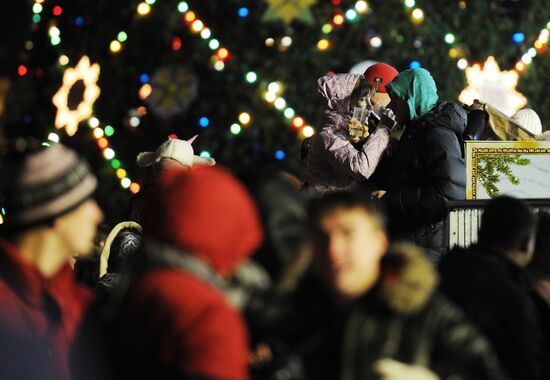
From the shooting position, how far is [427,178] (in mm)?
7965

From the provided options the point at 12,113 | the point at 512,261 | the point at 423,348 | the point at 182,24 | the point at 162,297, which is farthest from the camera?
the point at 12,113

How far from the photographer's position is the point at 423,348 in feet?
14.1

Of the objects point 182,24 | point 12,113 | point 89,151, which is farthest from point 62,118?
point 12,113

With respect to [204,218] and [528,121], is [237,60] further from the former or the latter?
[204,218]

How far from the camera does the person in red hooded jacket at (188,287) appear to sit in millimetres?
3838

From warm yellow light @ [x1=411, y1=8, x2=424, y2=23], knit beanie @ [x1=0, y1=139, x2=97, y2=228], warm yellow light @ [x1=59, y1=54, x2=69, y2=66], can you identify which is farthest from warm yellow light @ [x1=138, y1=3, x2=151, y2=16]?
knit beanie @ [x1=0, y1=139, x2=97, y2=228]

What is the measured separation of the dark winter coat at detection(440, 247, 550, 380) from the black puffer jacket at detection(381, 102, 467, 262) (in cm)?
215

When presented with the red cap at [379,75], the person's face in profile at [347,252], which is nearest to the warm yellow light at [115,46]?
the red cap at [379,75]

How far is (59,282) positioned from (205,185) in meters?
0.92

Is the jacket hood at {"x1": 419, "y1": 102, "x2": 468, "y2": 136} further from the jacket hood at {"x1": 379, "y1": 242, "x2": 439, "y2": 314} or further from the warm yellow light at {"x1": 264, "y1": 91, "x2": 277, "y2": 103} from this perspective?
the warm yellow light at {"x1": 264, "y1": 91, "x2": 277, "y2": 103}

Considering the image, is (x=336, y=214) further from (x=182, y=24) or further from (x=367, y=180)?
(x=182, y=24)

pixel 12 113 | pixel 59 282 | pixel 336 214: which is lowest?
pixel 12 113

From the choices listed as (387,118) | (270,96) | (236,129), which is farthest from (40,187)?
(236,129)

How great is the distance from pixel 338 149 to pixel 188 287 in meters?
4.49
